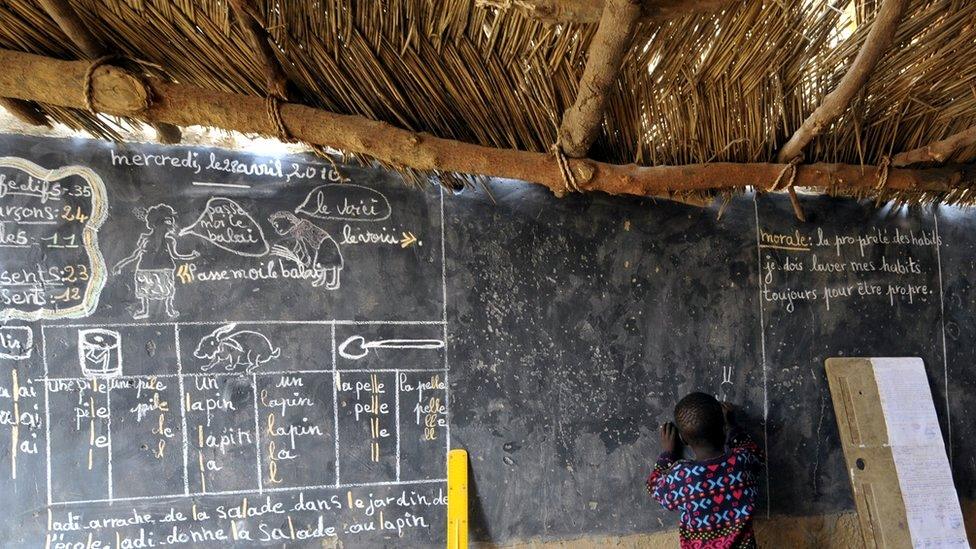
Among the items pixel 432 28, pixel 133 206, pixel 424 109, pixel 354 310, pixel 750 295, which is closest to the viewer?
pixel 432 28

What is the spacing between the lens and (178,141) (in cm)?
225

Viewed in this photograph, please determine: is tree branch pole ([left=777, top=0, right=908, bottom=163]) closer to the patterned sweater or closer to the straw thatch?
the straw thatch

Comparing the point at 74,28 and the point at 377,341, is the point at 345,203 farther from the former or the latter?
the point at 74,28

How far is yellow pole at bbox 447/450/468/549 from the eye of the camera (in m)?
2.42

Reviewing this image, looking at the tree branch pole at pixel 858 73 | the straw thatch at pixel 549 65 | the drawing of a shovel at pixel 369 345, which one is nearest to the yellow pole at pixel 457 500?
the drawing of a shovel at pixel 369 345

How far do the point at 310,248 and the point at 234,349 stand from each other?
519 millimetres

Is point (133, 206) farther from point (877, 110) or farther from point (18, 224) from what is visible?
point (877, 110)

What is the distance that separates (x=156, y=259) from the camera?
88.1 inches

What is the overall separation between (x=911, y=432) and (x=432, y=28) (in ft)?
10.2

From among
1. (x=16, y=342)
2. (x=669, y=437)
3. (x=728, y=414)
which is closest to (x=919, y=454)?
(x=728, y=414)

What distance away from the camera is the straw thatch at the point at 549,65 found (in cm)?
171

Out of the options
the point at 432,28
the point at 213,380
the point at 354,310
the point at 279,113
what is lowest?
the point at 213,380

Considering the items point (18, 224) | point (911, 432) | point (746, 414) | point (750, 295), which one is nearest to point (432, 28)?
point (18, 224)

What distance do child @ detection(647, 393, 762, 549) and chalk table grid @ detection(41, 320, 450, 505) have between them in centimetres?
99
